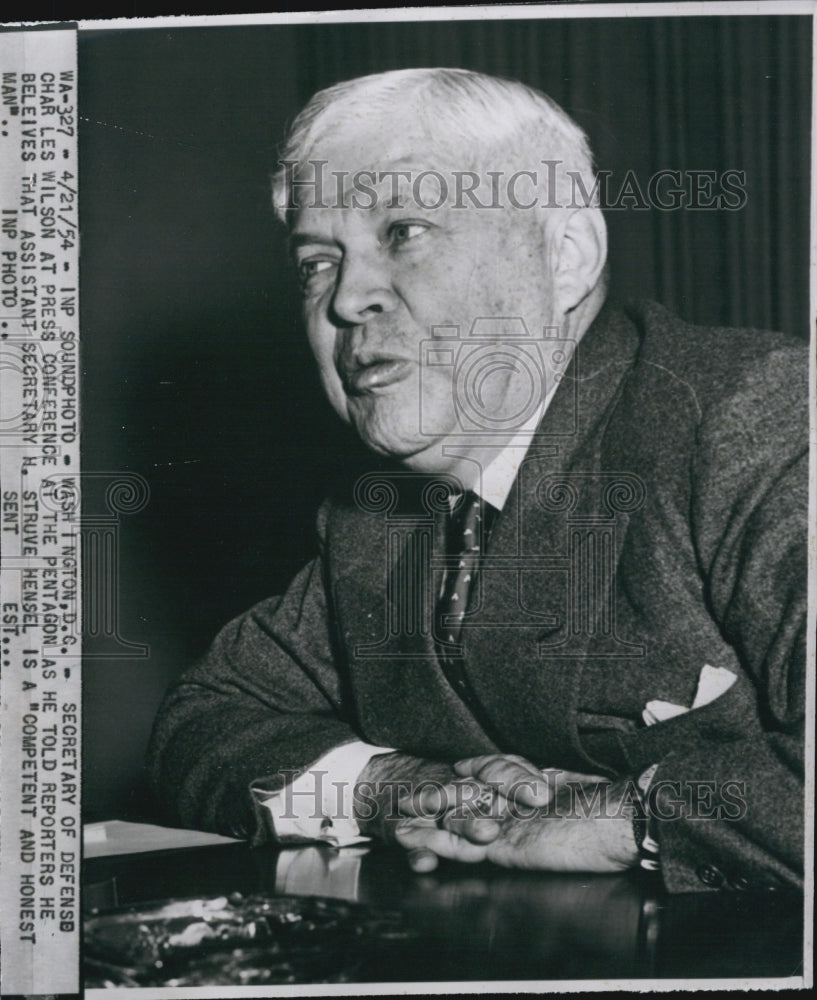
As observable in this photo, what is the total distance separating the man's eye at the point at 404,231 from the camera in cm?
345

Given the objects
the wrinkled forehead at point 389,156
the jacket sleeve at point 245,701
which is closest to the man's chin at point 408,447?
the jacket sleeve at point 245,701

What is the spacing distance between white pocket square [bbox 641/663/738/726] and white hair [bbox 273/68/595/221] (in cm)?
128

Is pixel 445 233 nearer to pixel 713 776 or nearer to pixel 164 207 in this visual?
pixel 164 207

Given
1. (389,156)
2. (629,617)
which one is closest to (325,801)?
(629,617)

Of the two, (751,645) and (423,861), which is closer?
(751,645)

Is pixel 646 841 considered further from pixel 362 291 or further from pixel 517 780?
pixel 362 291

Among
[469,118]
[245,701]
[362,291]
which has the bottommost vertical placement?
[245,701]

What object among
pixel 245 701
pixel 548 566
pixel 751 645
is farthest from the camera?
pixel 245 701

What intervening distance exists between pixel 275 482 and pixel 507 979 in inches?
57.2

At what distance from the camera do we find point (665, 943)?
3.45 metres

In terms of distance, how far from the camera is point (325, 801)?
3518 millimetres

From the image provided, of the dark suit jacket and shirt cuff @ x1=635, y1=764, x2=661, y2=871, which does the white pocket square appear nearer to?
the dark suit jacket

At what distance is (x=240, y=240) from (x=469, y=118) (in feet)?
2.26

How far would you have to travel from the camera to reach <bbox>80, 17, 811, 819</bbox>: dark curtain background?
3521mm
